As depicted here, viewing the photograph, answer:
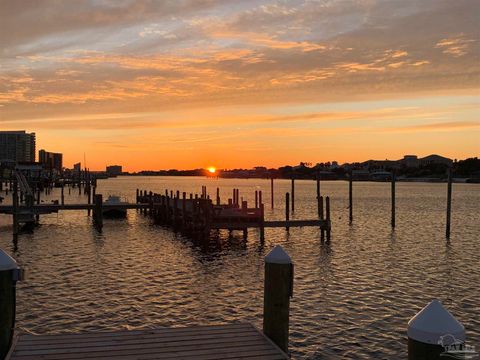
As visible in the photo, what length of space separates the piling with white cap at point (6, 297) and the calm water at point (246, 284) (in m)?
5.50

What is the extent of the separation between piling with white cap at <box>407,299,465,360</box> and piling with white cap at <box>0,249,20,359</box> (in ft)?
20.1

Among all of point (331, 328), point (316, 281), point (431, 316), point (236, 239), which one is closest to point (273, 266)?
point (431, 316)

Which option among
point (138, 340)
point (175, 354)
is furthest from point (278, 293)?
point (138, 340)

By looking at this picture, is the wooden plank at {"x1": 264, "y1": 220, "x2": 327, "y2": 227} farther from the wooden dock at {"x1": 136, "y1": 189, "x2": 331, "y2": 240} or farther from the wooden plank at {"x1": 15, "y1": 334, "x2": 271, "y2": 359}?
the wooden plank at {"x1": 15, "y1": 334, "x2": 271, "y2": 359}

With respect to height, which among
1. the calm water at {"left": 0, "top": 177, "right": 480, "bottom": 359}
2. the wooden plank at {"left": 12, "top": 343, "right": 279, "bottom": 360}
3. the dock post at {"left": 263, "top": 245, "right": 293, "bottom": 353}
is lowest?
the calm water at {"left": 0, "top": 177, "right": 480, "bottom": 359}

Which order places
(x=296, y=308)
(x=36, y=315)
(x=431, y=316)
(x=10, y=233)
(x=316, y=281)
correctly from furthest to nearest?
(x=10, y=233)
(x=316, y=281)
(x=296, y=308)
(x=36, y=315)
(x=431, y=316)

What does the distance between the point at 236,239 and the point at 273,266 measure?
2385cm

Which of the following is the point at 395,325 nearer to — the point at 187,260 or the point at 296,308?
the point at 296,308

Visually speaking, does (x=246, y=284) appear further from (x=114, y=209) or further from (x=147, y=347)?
(x=114, y=209)

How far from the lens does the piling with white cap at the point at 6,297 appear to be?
7.72m

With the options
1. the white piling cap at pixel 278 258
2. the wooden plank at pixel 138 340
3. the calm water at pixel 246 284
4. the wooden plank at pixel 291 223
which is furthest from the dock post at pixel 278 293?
the wooden plank at pixel 291 223

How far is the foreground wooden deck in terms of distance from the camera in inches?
297

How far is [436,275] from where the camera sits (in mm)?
21094
